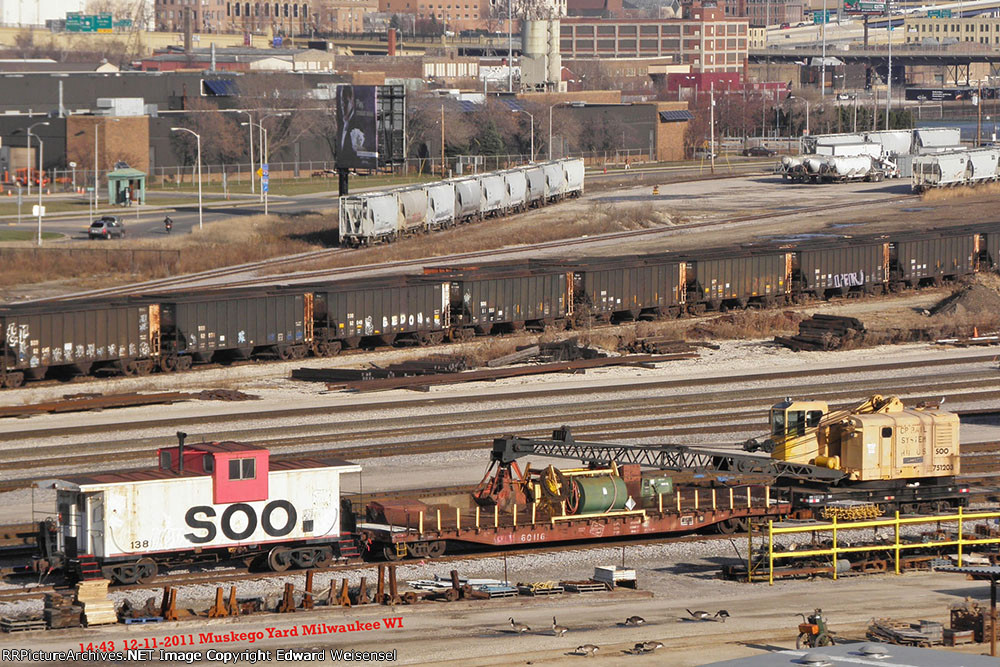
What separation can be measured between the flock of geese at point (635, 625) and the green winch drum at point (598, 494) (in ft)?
17.8

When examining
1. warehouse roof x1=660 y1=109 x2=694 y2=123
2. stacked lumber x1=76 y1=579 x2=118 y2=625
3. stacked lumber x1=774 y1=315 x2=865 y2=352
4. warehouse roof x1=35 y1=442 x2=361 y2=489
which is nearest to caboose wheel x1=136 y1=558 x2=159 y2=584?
warehouse roof x1=35 y1=442 x2=361 y2=489

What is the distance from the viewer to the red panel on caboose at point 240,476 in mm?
28906

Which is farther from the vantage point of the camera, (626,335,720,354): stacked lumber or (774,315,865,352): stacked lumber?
(774,315,865,352): stacked lumber

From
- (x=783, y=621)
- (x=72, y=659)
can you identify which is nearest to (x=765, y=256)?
(x=783, y=621)

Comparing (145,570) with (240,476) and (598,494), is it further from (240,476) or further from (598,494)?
(598,494)

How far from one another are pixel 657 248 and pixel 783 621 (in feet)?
190

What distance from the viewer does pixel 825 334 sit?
5766 centimetres

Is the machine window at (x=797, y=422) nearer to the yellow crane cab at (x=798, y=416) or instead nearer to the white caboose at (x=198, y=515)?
the yellow crane cab at (x=798, y=416)

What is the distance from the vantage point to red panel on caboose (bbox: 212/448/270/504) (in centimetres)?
2891

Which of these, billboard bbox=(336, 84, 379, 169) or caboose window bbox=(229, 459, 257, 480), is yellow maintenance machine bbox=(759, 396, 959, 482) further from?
billboard bbox=(336, 84, 379, 169)

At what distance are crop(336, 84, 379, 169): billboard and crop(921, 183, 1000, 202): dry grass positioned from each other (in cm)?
4072

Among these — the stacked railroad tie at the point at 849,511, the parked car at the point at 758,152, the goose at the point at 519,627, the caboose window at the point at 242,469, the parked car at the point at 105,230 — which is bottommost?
the goose at the point at 519,627

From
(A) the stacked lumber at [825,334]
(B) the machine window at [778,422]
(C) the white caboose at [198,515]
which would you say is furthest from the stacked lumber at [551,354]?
(C) the white caboose at [198,515]

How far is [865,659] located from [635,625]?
7717mm
